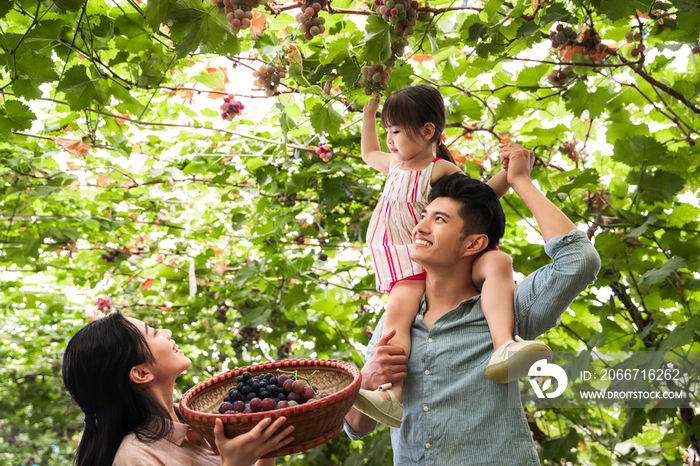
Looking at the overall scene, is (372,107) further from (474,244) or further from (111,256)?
(111,256)

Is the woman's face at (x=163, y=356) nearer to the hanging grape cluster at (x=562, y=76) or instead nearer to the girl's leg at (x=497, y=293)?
the girl's leg at (x=497, y=293)

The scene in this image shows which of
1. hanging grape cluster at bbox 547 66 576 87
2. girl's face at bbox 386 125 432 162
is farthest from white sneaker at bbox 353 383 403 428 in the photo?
hanging grape cluster at bbox 547 66 576 87

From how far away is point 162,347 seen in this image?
1.42 m

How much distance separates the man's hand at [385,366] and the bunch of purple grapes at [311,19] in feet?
2.77

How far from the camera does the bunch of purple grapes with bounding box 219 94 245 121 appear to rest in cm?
232

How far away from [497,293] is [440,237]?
0.66 ft

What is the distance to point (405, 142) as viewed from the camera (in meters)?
1.50

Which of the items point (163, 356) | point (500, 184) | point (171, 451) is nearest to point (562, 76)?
point (500, 184)

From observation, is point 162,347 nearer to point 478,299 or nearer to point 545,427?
point 478,299

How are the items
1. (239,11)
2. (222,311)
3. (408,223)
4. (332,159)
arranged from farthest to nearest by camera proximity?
(222,311) → (332,159) → (408,223) → (239,11)

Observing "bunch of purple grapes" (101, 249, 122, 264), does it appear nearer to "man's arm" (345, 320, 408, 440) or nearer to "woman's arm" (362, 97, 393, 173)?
"woman's arm" (362, 97, 393, 173)

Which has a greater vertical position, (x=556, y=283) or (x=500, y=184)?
(x=500, y=184)

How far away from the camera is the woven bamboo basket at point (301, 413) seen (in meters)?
0.99

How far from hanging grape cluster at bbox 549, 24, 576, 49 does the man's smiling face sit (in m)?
0.66
